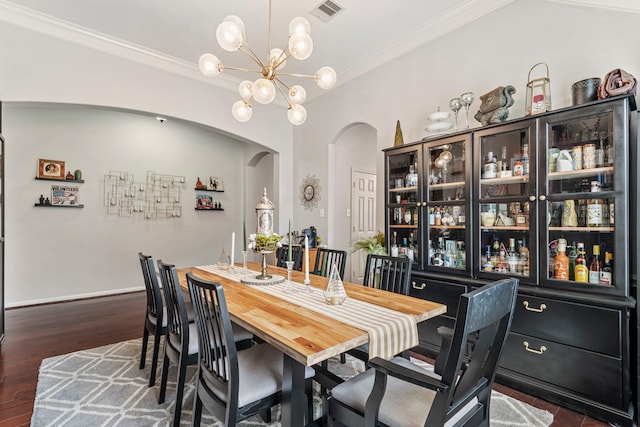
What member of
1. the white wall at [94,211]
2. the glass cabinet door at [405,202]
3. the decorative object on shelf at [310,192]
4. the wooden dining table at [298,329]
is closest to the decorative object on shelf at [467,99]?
the glass cabinet door at [405,202]

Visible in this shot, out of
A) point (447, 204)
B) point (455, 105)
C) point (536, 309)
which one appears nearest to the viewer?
point (536, 309)

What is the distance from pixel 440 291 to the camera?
2.70 meters

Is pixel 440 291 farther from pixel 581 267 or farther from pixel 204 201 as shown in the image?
pixel 204 201

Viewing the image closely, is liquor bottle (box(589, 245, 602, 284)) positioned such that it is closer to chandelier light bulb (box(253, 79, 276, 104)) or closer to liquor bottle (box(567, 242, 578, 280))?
liquor bottle (box(567, 242, 578, 280))

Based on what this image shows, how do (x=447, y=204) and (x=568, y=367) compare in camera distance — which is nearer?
(x=568, y=367)

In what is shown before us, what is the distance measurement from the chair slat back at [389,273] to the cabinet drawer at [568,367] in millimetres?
903

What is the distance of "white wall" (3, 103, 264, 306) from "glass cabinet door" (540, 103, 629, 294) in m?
4.58

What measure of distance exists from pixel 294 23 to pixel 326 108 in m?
2.66

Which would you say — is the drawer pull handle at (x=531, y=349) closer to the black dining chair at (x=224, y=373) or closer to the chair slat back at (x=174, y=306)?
the black dining chair at (x=224, y=373)

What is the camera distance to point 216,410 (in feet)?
4.67

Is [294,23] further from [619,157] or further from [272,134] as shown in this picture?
[272,134]

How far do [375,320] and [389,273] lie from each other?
86cm

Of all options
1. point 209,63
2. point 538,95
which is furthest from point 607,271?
point 209,63

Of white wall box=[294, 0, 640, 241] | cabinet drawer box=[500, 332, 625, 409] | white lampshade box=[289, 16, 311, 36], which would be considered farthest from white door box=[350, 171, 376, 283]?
white lampshade box=[289, 16, 311, 36]
